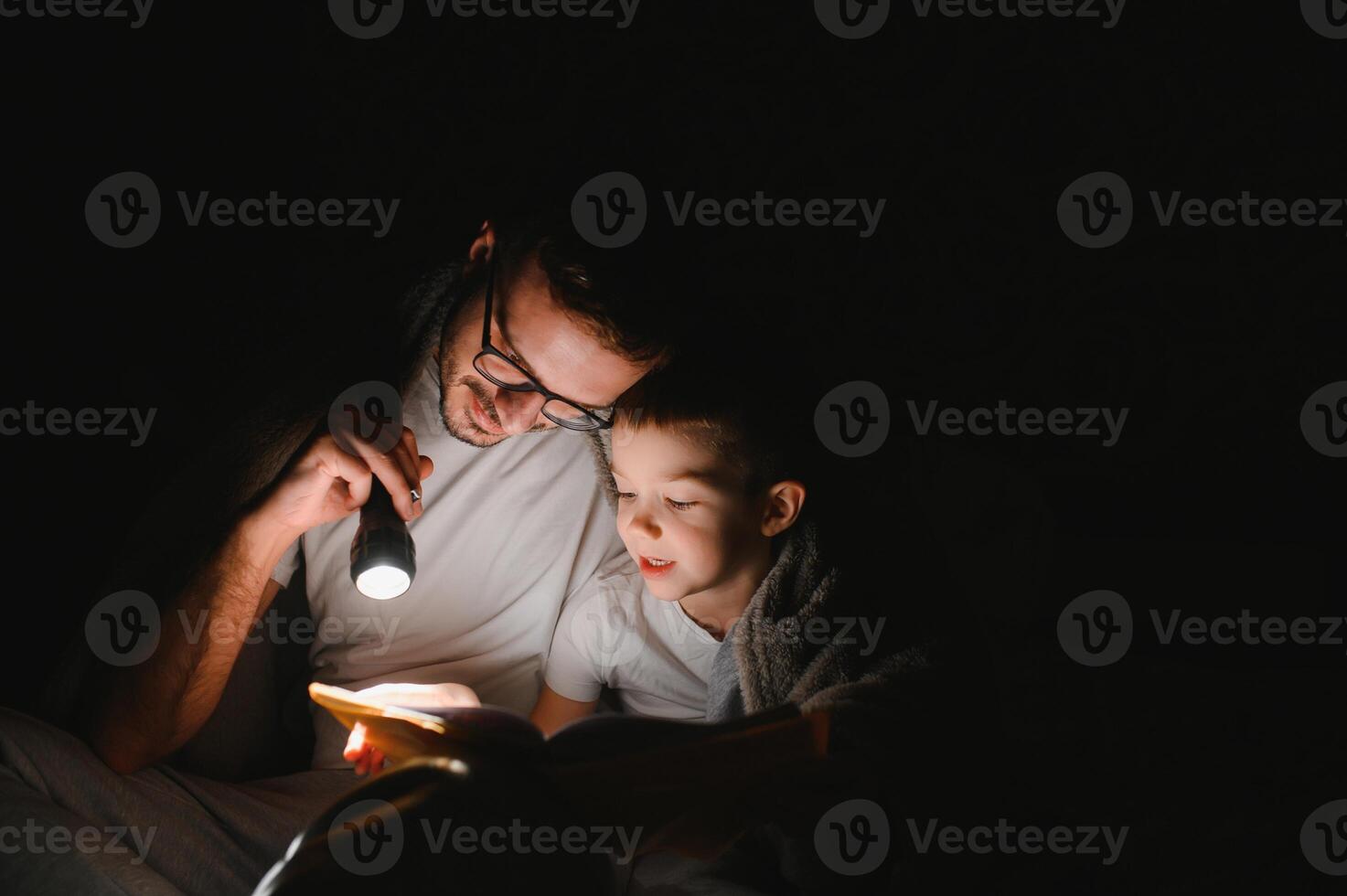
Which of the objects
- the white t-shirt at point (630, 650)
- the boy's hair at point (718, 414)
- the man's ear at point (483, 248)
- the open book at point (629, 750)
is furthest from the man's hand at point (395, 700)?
the man's ear at point (483, 248)

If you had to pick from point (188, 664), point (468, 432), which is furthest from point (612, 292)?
point (188, 664)

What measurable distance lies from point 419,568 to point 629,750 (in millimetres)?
547

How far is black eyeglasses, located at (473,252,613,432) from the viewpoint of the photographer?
1179 millimetres

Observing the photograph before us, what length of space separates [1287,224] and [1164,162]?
234mm

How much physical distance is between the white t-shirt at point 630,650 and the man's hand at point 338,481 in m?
0.28

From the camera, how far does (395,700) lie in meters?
1.05

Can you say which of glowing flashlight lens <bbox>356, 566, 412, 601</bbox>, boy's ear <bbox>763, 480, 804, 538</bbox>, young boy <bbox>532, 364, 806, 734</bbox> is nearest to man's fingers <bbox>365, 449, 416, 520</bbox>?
glowing flashlight lens <bbox>356, 566, 412, 601</bbox>

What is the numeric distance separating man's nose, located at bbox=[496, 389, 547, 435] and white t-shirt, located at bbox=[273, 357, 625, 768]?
8cm

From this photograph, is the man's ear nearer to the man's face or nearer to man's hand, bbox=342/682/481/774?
the man's face

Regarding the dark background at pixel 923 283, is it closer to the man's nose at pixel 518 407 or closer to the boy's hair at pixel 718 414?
the boy's hair at pixel 718 414

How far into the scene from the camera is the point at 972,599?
143 cm

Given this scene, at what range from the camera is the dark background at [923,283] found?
1.26m

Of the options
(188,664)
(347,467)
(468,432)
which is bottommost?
(188,664)

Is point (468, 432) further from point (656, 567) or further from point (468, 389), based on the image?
point (656, 567)
